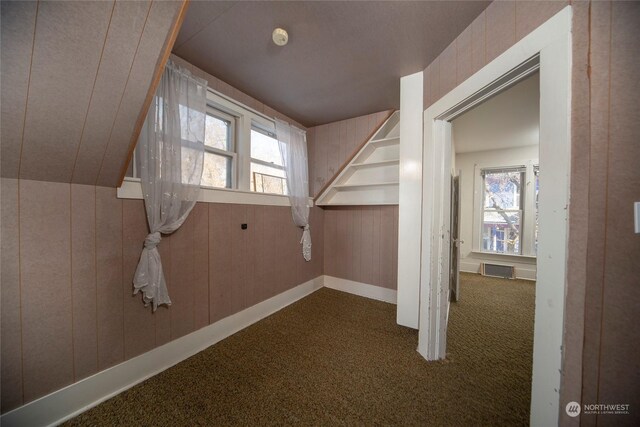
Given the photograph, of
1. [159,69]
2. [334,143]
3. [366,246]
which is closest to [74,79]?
[159,69]

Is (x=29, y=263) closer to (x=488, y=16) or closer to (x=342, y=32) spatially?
(x=342, y=32)

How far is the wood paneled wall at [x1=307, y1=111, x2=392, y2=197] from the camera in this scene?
2.71 meters

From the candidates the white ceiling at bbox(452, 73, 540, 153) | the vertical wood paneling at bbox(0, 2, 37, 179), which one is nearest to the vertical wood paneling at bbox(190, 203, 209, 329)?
the vertical wood paneling at bbox(0, 2, 37, 179)

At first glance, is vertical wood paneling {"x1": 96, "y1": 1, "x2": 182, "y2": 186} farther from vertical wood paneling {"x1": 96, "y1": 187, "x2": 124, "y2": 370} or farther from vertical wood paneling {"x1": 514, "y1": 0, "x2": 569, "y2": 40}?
vertical wood paneling {"x1": 514, "y1": 0, "x2": 569, "y2": 40}

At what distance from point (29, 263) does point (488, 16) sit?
2.76 metres

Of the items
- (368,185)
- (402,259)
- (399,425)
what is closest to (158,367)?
(399,425)

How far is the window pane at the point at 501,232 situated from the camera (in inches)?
157

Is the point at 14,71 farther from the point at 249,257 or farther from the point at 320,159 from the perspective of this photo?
the point at 320,159

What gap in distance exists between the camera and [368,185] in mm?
2770

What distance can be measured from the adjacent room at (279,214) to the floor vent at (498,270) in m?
1.67

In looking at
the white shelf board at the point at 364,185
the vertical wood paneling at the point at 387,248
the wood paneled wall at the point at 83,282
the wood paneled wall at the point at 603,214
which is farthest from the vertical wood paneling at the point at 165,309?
the vertical wood paneling at the point at 387,248

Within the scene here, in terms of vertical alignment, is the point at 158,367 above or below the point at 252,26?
below

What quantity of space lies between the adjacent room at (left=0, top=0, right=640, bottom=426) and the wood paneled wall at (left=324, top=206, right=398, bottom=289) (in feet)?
0.42

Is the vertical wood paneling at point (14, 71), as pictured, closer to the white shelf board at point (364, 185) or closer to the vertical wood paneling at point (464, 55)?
the vertical wood paneling at point (464, 55)
